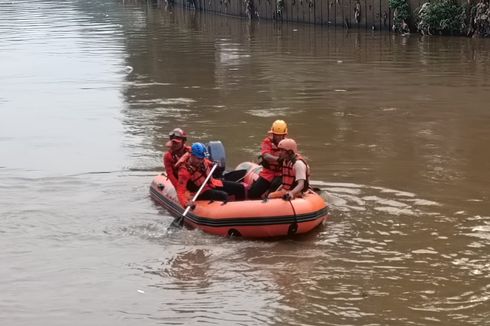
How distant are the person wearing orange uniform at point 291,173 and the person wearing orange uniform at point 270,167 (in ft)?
1.11

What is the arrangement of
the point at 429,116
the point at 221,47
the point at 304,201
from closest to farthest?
1. the point at 304,201
2. the point at 429,116
3. the point at 221,47

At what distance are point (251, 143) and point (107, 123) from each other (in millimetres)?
4445

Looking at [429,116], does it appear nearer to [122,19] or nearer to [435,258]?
[435,258]

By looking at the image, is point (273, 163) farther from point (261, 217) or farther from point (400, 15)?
point (400, 15)

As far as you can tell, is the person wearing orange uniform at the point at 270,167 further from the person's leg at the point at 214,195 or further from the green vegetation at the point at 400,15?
the green vegetation at the point at 400,15

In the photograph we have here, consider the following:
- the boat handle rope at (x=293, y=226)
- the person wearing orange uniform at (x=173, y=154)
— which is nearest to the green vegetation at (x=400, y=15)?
the person wearing orange uniform at (x=173, y=154)

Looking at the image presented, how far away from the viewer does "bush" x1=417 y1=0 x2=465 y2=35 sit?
34.2m

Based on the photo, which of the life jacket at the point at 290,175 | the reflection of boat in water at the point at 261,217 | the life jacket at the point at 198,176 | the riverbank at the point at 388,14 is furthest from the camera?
the riverbank at the point at 388,14

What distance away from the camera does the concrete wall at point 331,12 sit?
38.5 metres

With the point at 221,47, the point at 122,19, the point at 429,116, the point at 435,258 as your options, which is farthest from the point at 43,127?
the point at 122,19

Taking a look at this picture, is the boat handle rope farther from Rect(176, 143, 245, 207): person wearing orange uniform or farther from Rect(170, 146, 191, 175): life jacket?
Result: Rect(170, 146, 191, 175): life jacket

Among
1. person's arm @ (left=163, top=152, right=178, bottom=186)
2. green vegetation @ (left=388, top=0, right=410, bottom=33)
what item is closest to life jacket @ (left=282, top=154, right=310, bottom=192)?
person's arm @ (left=163, top=152, right=178, bottom=186)

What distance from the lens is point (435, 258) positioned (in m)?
10.5

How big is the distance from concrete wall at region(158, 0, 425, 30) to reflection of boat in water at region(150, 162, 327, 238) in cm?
2622
